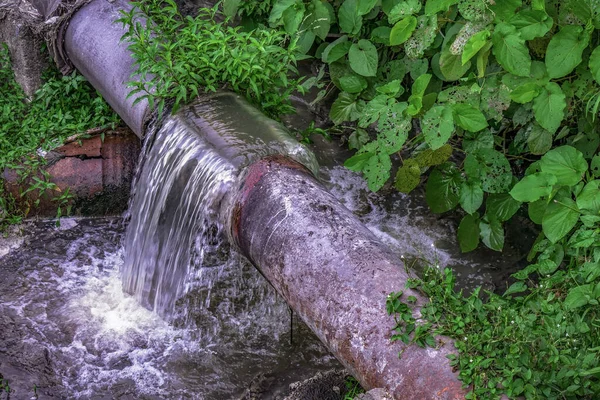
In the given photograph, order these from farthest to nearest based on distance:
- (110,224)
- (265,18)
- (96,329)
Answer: (265,18) → (110,224) → (96,329)

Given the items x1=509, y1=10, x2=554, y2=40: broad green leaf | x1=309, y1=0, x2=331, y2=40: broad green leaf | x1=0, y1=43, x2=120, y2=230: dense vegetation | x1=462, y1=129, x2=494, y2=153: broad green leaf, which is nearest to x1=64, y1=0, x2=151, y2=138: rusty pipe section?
x1=0, y1=43, x2=120, y2=230: dense vegetation

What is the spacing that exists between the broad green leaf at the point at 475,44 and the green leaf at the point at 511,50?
46 mm

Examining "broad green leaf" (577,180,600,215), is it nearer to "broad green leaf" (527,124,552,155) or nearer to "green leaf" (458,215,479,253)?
"broad green leaf" (527,124,552,155)

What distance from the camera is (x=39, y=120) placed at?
495 centimetres

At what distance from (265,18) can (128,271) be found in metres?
1.96

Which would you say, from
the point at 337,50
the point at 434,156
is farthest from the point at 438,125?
the point at 337,50

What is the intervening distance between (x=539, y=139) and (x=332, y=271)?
151cm

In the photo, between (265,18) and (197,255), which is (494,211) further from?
(265,18)

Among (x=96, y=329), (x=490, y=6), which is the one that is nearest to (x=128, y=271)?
(x=96, y=329)

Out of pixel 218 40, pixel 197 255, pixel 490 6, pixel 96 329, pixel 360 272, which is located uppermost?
pixel 490 6

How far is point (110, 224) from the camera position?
4652 mm

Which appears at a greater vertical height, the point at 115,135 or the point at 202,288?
the point at 115,135

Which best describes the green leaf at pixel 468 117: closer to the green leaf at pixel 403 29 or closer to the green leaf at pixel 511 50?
the green leaf at pixel 511 50

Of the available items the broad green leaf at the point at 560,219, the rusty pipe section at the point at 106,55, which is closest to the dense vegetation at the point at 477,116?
the broad green leaf at the point at 560,219
